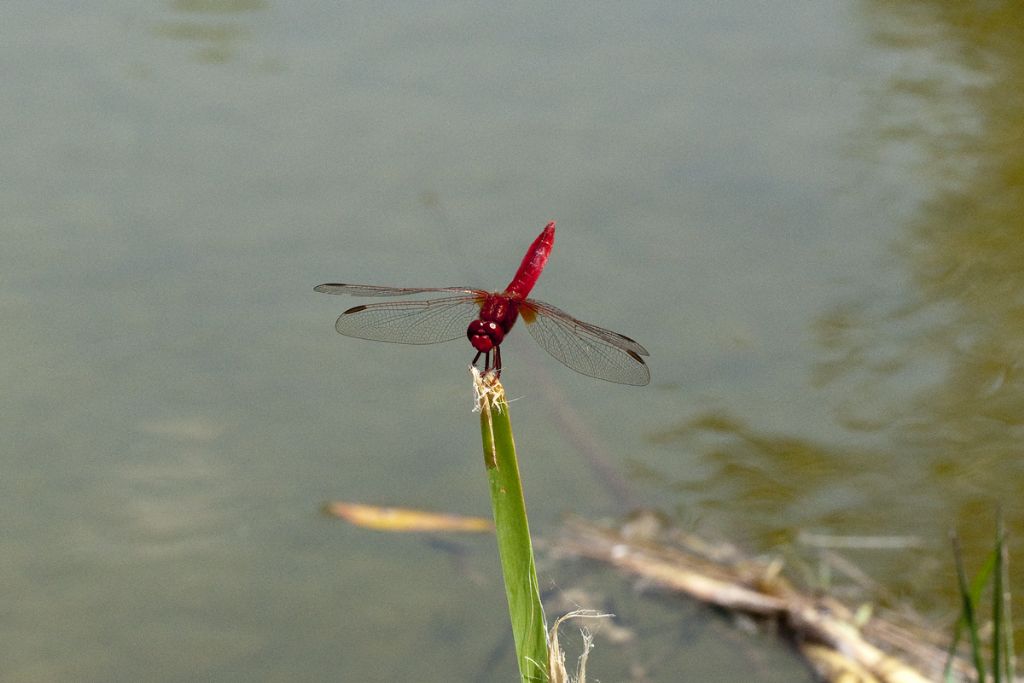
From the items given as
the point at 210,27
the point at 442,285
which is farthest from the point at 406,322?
the point at 210,27

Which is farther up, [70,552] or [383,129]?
[383,129]

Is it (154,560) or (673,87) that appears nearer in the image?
(154,560)

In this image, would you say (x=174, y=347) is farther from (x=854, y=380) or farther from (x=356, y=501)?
(x=854, y=380)

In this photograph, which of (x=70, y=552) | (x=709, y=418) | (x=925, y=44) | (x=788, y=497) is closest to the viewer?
(x=70, y=552)

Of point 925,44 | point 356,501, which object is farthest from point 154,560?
point 925,44

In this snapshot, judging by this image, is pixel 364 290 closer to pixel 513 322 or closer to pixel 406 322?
pixel 406 322

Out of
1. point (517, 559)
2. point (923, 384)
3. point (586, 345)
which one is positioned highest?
point (517, 559)

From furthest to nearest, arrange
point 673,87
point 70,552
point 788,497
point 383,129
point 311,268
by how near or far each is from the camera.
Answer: point 673,87 → point 383,129 → point 311,268 → point 788,497 → point 70,552
